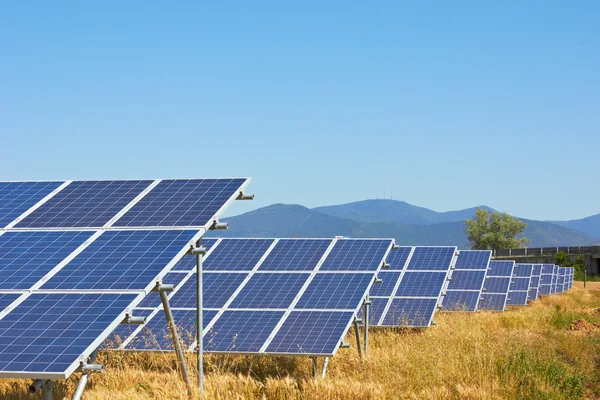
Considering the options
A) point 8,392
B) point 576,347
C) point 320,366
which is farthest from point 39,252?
point 576,347

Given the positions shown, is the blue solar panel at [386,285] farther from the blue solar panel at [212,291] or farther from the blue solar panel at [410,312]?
the blue solar panel at [212,291]

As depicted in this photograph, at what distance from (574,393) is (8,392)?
8585 millimetres

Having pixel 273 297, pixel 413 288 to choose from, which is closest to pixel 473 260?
pixel 413 288

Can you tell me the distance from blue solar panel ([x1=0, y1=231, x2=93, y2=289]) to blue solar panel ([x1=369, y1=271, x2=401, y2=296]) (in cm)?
1206

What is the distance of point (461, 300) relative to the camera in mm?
28781

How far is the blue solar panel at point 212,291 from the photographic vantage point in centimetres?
1520

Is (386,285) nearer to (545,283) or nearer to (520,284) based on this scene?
(520,284)

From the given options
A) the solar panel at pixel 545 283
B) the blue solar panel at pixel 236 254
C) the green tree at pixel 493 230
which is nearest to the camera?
the blue solar panel at pixel 236 254

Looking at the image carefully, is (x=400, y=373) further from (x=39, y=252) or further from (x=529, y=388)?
(x=39, y=252)

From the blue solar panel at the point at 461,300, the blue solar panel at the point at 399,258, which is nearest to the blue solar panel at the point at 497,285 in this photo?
the blue solar panel at the point at 461,300

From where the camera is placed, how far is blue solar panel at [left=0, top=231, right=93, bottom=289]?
10.1 meters

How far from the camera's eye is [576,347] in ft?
59.0

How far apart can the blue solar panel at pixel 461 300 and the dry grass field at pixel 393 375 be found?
9484 mm

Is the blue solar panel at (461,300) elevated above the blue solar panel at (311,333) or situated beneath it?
situated beneath
